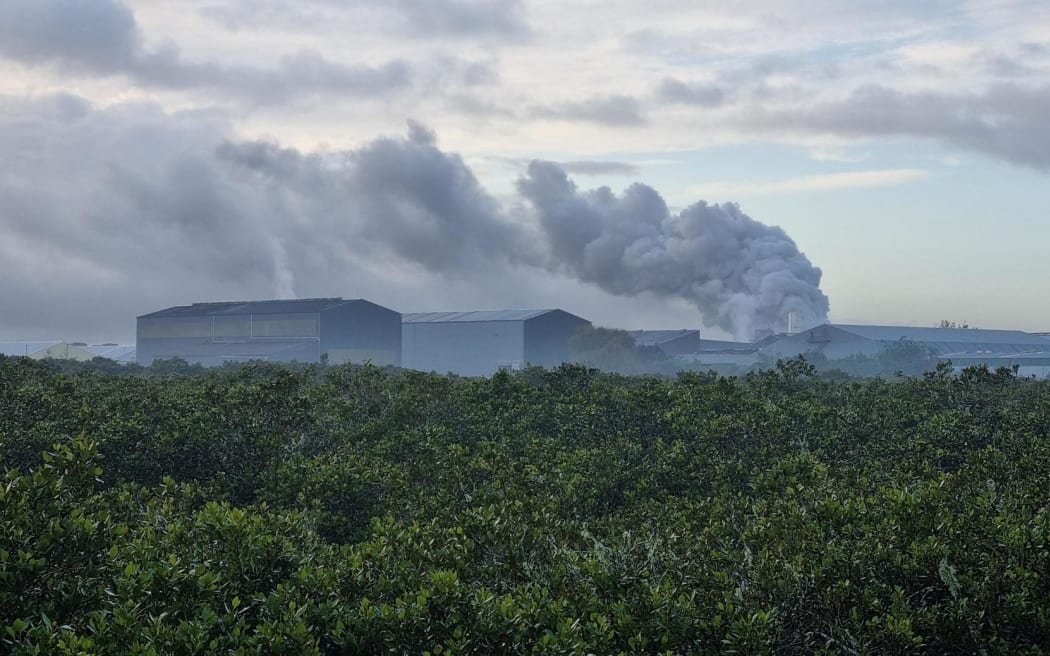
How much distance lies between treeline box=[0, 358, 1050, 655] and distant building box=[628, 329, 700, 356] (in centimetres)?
12252

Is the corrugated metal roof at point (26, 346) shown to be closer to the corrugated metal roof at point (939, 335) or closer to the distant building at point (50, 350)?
the distant building at point (50, 350)

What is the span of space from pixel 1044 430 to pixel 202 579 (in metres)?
22.8

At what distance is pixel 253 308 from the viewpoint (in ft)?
412

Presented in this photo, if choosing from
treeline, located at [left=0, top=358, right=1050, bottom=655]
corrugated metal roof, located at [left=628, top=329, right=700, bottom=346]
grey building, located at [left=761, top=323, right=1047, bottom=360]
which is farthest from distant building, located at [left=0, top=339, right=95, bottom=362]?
treeline, located at [left=0, top=358, right=1050, bottom=655]

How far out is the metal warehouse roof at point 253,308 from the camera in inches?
4744

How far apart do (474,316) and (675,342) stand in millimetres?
30999

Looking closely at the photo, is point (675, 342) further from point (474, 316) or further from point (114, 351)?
point (114, 351)

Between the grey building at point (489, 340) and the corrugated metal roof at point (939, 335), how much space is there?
36.1 m

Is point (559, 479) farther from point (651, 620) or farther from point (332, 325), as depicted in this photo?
point (332, 325)

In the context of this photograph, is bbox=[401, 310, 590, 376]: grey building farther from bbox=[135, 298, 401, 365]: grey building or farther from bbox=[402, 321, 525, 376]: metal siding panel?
bbox=[135, 298, 401, 365]: grey building

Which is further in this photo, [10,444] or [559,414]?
[559,414]

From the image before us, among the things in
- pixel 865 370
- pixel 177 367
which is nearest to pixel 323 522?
pixel 177 367

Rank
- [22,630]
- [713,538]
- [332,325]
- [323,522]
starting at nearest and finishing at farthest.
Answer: [22,630]
[713,538]
[323,522]
[332,325]

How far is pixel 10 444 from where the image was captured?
23078 millimetres
